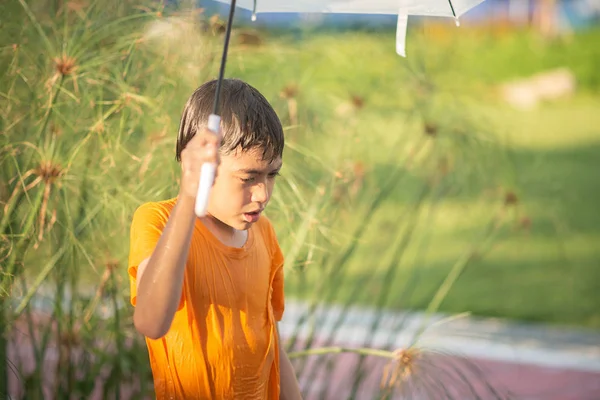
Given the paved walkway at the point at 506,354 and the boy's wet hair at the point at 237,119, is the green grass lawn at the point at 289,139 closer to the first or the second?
the boy's wet hair at the point at 237,119

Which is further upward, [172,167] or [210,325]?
[172,167]

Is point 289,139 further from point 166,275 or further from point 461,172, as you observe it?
point 166,275

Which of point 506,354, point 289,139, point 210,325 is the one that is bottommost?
point 506,354

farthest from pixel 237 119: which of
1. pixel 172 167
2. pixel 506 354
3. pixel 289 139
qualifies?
pixel 506 354

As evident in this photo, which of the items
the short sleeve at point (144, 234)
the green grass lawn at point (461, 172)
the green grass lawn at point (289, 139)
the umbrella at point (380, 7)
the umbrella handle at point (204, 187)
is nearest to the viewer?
the umbrella handle at point (204, 187)

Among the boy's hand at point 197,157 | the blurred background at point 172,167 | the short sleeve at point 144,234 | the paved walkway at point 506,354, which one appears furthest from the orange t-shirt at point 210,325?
the paved walkway at point 506,354

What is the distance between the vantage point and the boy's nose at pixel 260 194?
1900mm

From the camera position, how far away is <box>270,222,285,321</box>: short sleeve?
86.4 inches

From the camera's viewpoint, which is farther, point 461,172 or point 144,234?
point 461,172

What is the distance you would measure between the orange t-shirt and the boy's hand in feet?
0.77

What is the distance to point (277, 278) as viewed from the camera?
2.24 meters

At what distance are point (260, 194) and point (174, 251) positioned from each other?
0.30 m

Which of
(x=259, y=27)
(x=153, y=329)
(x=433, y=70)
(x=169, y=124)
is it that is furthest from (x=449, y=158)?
(x=153, y=329)

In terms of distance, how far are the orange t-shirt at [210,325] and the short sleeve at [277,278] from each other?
131 millimetres
